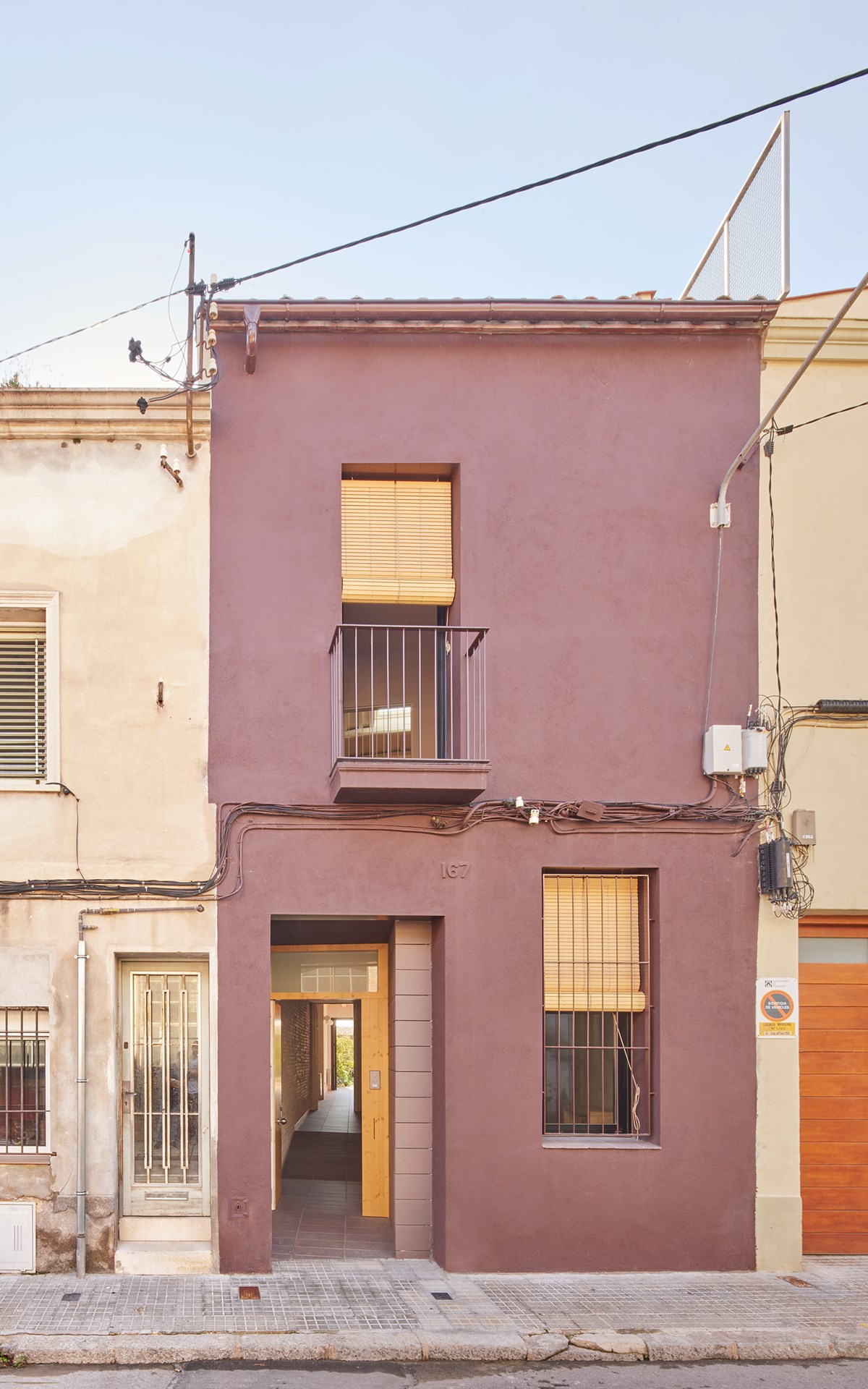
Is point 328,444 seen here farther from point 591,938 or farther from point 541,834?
point 591,938

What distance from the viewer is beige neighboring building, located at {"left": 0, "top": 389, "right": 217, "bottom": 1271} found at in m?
9.17

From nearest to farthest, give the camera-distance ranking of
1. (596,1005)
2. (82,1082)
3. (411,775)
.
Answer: (411,775)
(82,1082)
(596,1005)

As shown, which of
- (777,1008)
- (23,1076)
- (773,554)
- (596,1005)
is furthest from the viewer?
(773,554)

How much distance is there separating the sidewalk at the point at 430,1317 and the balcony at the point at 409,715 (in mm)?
3820

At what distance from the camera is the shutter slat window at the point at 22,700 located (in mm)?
9727

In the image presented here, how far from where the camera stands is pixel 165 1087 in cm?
952

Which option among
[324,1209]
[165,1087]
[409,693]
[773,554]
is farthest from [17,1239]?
[773,554]

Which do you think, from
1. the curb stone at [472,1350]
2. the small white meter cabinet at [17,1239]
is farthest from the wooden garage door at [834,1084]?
the small white meter cabinet at [17,1239]

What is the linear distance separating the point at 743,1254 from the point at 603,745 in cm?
437

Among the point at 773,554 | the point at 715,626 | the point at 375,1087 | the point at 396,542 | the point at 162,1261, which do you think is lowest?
the point at 162,1261

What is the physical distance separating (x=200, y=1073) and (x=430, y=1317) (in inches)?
107

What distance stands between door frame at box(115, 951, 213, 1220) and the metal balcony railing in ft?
7.68

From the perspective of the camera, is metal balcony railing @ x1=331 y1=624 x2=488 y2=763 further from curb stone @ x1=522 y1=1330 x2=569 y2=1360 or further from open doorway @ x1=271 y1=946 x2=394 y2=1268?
curb stone @ x1=522 y1=1330 x2=569 y2=1360

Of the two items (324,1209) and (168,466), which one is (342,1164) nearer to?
(324,1209)
